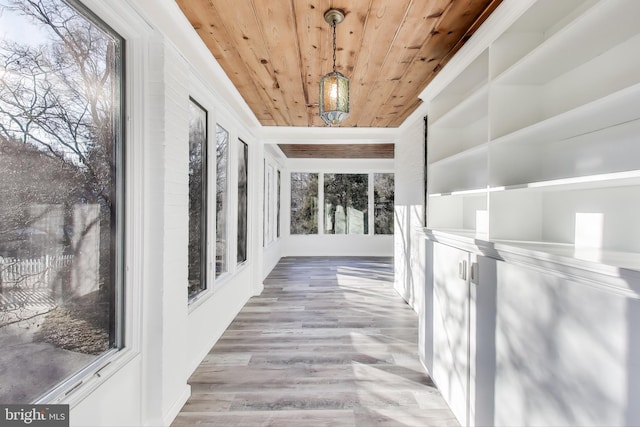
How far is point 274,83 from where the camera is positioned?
2652 mm

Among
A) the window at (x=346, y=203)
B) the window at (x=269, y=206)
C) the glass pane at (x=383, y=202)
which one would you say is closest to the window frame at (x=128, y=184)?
the window at (x=269, y=206)

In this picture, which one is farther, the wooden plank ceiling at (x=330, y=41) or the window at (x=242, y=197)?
the window at (x=242, y=197)

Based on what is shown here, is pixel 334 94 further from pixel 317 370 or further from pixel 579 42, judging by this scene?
pixel 317 370

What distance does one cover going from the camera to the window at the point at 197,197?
2.34 metres

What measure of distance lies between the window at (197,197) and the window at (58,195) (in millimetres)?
756

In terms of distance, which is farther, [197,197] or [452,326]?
[197,197]

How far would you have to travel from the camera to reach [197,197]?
246 cm

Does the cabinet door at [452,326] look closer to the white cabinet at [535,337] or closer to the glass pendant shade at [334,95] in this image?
the white cabinet at [535,337]

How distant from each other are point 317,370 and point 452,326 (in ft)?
3.77

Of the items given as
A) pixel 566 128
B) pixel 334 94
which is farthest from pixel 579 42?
pixel 334 94

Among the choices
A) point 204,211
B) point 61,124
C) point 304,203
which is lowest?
point 204,211

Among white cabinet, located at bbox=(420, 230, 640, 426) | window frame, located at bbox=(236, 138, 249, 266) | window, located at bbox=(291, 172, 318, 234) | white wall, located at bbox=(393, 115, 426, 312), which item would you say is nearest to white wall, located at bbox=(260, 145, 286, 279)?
window, located at bbox=(291, 172, 318, 234)

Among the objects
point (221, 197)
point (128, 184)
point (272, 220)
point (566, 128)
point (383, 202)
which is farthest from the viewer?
point (383, 202)

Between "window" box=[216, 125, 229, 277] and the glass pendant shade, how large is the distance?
4.91 feet
